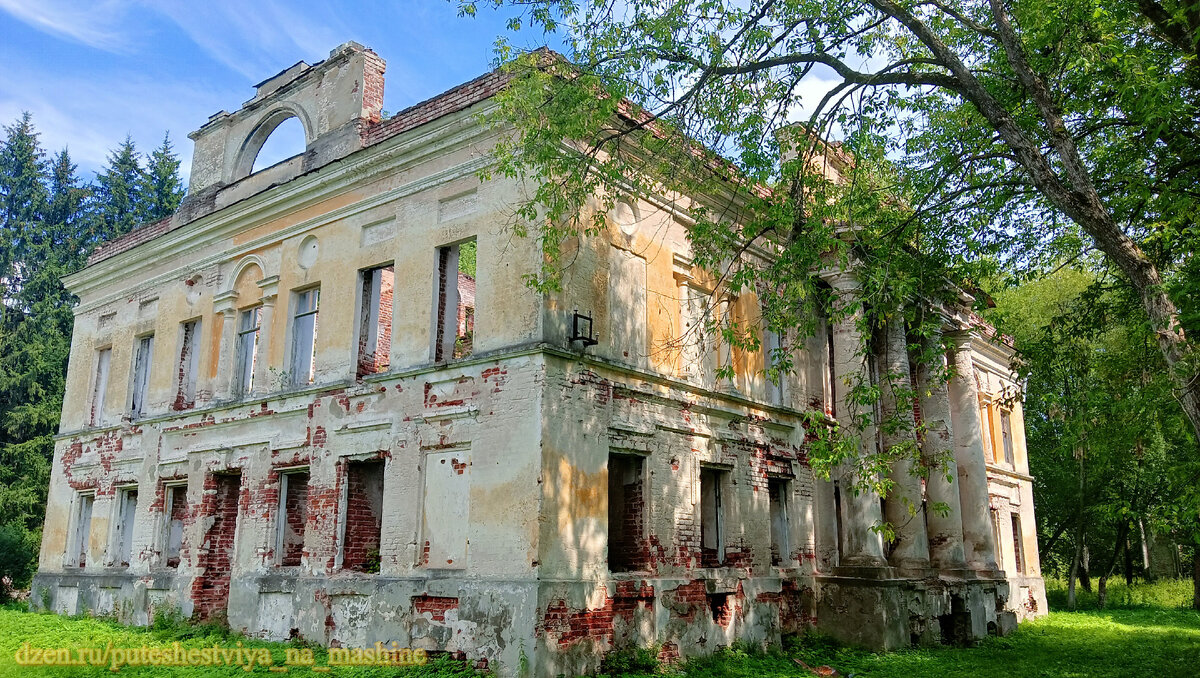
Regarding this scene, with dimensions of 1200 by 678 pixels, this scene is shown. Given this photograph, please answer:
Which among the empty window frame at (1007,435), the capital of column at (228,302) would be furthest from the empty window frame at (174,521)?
the empty window frame at (1007,435)

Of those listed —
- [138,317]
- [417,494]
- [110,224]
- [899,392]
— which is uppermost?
[110,224]

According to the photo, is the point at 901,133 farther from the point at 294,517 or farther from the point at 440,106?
the point at 294,517

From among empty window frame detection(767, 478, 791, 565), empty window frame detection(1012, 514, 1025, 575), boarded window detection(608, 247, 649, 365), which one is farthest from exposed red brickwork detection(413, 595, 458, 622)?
empty window frame detection(1012, 514, 1025, 575)

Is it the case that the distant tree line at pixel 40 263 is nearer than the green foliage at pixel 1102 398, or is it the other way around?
the green foliage at pixel 1102 398

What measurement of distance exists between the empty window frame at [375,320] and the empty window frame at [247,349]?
282 cm

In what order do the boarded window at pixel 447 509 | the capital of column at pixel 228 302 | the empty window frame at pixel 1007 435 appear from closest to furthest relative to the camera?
the boarded window at pixel 447 509, the capital of column at pixel 228 302, the empty window frame at pixel 1007 435

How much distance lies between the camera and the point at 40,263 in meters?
32.6

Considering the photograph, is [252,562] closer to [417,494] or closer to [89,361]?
[417,494]

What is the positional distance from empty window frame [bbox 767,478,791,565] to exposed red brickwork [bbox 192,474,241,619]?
29.5 feet

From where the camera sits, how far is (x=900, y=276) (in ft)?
35.1

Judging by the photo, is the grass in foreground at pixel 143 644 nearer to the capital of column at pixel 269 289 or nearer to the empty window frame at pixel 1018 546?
the capital of column at pixel 269 289

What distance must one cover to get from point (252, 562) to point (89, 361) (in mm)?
8475

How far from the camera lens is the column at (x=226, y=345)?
15328 millimetres

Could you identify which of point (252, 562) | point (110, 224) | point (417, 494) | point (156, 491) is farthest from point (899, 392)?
point (110, 224)
